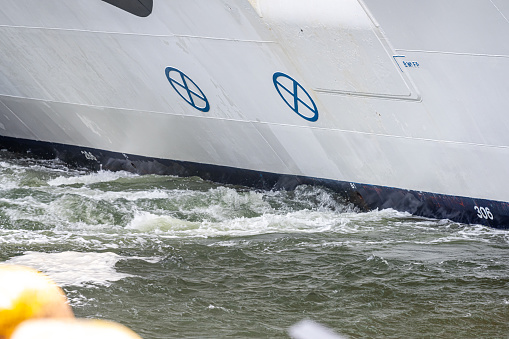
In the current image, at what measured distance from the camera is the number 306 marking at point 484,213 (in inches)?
295

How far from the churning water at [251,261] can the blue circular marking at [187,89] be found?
3.97ft

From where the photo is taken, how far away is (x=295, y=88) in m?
7.83

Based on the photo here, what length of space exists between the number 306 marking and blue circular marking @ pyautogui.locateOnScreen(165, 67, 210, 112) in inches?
138

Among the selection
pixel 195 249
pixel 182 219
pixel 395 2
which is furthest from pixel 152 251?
pixel 395 2

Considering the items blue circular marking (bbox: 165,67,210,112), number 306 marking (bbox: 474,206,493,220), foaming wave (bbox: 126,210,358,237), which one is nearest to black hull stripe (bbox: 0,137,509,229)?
number 306 marking (bbox: 474,206,493,220)

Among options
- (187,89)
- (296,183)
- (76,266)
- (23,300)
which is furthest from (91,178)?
(23,300)

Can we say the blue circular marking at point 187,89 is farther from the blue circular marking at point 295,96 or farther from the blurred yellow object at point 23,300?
the blurred yellow object at point 23,300

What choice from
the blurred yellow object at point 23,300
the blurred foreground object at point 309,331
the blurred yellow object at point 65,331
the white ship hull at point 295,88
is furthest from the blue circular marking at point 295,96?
the blurred yellow object at point 65,331

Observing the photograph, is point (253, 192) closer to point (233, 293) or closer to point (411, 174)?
point (411, 174)

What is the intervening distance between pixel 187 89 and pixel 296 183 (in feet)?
6.07

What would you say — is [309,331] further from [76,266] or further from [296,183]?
[296,183]

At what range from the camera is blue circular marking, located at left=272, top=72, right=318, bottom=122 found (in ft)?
25.6

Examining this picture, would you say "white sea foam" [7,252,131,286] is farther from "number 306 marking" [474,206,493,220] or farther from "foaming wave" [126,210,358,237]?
"number 306 marking" [474,206,493,220]

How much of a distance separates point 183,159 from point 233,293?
15.4ft
